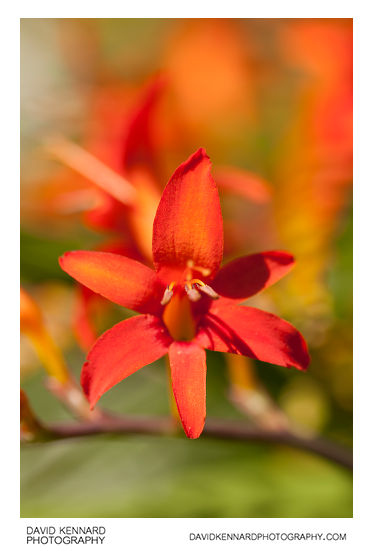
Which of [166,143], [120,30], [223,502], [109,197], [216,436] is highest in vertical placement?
[120,30]

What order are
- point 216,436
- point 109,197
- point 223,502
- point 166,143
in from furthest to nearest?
1. point 166,143
2. point 223,502
3. point 109,197
4. point 216,436

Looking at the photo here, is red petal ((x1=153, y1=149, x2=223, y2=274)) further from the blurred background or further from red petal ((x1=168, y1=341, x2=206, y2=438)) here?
the blurred background

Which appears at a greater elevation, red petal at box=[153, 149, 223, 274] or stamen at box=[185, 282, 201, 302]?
red petal at box=[153, 149, 223, 274]

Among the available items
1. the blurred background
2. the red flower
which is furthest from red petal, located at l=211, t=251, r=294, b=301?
the blurred background

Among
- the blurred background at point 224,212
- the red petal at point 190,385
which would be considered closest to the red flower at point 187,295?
the red petal at point 190,385

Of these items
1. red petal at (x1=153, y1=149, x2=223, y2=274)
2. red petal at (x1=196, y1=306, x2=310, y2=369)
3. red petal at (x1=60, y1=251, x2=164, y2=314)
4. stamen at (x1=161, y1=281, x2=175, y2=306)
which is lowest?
red petal at (x1=196, y1=306, x2=310, y2=369)

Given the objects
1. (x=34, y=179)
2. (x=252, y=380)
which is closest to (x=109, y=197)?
(x=252, y=380)
